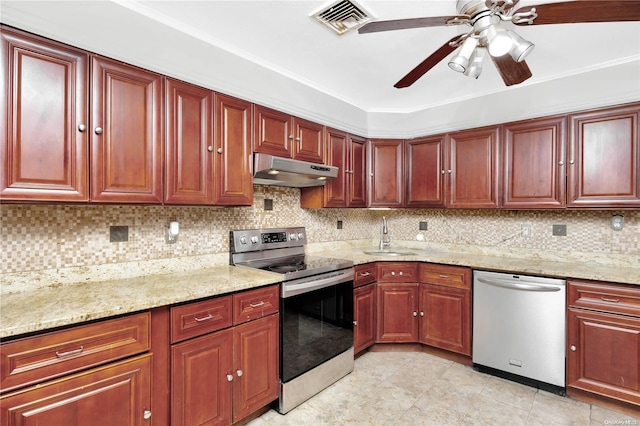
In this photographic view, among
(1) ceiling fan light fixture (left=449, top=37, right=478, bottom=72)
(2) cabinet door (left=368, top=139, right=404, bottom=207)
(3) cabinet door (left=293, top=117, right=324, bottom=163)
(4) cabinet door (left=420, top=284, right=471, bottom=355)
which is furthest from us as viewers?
(2) cabinet door (left=368, top=139, right=404, bottom=207)

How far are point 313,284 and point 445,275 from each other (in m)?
1.30

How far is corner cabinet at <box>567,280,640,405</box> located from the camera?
83.0 inches

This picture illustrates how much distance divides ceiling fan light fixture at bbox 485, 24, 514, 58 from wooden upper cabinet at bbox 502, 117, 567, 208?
1.61m

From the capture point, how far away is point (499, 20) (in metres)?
1.42

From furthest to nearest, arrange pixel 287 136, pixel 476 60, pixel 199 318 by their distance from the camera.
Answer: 1. pixel 287 136
2. pixel 199 318
3. pixel 476 60

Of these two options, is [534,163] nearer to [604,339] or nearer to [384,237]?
[604,339]

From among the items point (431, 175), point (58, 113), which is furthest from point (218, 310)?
point (431, 175)

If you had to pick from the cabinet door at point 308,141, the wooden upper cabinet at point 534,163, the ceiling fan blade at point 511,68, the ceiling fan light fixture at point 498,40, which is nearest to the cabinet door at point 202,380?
the cabinet door at point 308,141

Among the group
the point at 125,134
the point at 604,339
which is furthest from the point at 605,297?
the point at 125,134

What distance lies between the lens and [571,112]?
2.54 metres

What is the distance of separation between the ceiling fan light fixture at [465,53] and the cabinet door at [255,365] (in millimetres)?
1753

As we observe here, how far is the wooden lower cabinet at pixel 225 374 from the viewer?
1667 mm

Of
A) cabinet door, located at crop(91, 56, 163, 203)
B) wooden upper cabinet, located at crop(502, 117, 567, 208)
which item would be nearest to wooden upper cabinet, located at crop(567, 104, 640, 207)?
wooden upper cabinet, located at crop(502, 117, 567, 208)

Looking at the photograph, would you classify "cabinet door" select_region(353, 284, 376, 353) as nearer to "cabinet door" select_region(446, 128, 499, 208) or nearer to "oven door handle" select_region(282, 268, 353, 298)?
"oven door handle" select_region(282, 268, 353, 298)
